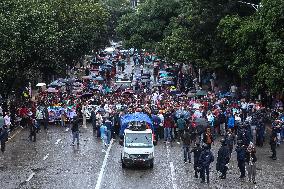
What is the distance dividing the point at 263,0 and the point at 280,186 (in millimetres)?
17106

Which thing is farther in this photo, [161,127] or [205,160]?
[161,127]

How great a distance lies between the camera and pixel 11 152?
35375 mm

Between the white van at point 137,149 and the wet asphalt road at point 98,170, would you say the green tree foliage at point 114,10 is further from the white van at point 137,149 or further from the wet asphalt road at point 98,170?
the white van at point 137,149

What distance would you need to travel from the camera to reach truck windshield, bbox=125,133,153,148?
30750 mm

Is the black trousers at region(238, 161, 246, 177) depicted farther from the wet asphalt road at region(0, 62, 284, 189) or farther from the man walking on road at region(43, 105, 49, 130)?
the man walking on road at region(43, 105, 49, 130)

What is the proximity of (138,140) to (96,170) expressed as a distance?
2.26 metres

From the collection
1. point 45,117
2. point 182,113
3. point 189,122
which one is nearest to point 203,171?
point 189,122

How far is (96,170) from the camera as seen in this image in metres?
30.5

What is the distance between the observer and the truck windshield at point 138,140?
30750mm

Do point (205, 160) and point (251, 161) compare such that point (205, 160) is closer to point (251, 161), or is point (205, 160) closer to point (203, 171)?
point (203, 171)

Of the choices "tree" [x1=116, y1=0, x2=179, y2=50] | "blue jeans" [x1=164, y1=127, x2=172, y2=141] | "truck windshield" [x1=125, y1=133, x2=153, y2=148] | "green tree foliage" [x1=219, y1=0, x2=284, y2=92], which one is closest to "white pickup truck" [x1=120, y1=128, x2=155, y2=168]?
"truck windshield" [x1=125, y1=133, x2=153, y2=148]

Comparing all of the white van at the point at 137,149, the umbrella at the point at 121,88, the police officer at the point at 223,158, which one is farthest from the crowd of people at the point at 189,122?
the umbrella at the point at 121,88

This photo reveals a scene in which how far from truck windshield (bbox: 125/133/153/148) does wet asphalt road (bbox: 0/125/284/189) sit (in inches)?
41.0

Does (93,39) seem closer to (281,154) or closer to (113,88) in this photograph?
(113,88)
